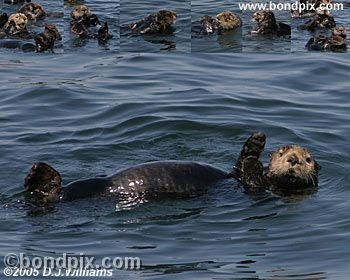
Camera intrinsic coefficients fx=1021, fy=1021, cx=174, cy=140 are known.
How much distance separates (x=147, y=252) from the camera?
8258 millimetres

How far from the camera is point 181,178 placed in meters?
9.62

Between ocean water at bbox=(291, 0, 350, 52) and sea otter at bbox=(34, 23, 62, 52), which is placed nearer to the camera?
sea otter at bbox=(34, 23, 62, 52)

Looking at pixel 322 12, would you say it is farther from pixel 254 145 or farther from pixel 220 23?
pixel 254 145

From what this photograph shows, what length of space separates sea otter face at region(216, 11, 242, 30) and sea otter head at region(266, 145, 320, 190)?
22.7ft

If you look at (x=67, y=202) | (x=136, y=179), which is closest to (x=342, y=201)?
(x=136, y=179)

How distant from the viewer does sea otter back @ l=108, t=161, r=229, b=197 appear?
948 centimetres

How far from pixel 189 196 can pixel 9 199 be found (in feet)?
5.64

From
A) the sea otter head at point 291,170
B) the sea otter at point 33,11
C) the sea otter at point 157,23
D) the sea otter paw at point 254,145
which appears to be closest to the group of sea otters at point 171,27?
the sea otter at point 157,23

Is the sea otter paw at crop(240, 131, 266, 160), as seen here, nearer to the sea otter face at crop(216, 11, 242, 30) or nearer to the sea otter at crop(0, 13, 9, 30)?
the sea otter face at crop(216, 11, 242, 30)

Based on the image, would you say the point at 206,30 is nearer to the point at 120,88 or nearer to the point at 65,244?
the point at 120,88

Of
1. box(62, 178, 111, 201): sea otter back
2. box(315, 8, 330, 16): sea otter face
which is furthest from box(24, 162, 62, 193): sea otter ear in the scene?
box(315, 8, 330, 16): sea otter face

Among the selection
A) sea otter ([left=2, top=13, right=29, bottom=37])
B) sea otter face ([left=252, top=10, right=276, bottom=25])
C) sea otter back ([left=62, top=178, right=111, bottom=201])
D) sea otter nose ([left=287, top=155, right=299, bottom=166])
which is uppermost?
sea otter face ([left=252, top=10, right=276, bottom=25])

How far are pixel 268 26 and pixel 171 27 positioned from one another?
189cm

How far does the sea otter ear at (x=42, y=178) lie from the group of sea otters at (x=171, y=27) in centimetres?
738
